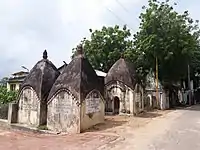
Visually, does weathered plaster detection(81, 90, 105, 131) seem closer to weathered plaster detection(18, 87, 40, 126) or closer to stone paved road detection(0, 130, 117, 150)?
stone paved road detection(0, 130, 117, 150)

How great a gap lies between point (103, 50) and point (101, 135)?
24.5 metres

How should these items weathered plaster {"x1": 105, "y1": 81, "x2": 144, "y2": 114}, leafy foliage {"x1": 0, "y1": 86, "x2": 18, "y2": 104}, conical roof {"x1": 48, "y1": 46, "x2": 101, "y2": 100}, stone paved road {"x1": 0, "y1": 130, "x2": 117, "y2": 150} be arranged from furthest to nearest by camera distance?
1. leafy foliage {"x1": 0, "y1": 86, "x2": 18, "y2": 104}
2. weathered plaster {"x1": 105, "y1": 81, "x2": 144, "y2": 114}
3. conical roof {"x1": 48, "y1": 46, "x2": 101, "y2": 100}
4. stone paved road {"x1": 0, "y1": 130, "x2": 117, "y2": 150}

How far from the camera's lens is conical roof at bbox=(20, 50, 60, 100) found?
739 inches

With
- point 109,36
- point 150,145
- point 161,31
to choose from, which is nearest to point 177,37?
point 161,31

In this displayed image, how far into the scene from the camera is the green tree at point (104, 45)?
37.9m

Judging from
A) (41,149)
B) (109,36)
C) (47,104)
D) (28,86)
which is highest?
(109,36)

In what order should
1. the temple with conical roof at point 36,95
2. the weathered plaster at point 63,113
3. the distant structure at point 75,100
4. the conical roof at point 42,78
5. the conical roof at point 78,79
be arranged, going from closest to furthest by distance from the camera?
the weathered plaster at point 63,113, the distant structure at point 75,100, the conical roof at point 78,79, the temple with conical roof at point 36,95, the conical roof at point 42,78

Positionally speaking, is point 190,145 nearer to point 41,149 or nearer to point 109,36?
point 41,149

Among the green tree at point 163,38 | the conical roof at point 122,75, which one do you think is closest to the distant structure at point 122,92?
the conical roof at point 122,75

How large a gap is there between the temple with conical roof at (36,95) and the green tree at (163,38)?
15.5 metres

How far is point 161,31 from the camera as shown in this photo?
3183 centimetres

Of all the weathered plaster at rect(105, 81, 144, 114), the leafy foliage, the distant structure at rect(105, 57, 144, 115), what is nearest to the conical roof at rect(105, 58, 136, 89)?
the distant structure at rect(105, 57, 144, 115)

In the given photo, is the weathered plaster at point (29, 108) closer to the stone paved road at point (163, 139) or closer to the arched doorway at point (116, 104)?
the stone paved road at point (163, 139)

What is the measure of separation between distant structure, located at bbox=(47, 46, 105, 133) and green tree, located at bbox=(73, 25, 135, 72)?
63.9ft
